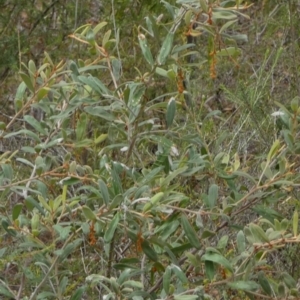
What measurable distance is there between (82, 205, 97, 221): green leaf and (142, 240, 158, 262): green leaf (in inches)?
7.0

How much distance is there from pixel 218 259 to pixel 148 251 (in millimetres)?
203

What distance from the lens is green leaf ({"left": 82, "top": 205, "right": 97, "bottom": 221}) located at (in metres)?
2.05

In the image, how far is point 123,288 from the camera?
2.22 m

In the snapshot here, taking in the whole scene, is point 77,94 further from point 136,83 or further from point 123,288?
point 123,288

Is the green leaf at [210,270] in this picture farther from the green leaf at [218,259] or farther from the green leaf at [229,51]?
the green leaf at [229,51]

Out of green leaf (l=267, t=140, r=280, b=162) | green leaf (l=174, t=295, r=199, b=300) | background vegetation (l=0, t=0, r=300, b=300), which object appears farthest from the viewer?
green leaf (l=267, t=140, r=280, b=162)

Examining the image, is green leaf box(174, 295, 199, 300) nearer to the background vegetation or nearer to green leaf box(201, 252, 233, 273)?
the background vegetation

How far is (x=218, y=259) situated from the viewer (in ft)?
6.94

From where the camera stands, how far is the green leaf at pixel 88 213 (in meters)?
2.05

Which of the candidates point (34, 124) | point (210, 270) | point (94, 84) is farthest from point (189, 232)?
point (34, 124)

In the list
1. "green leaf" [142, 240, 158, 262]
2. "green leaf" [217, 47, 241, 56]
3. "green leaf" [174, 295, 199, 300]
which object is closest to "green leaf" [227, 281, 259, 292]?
"green leaf" [174, 295, 199, 300]

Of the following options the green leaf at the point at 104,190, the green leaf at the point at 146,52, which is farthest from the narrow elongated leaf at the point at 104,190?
the green leaf at the point at 146,52

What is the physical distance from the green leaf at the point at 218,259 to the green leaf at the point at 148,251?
0.14 metres

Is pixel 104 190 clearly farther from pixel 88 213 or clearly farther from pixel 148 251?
pixel 148 251
